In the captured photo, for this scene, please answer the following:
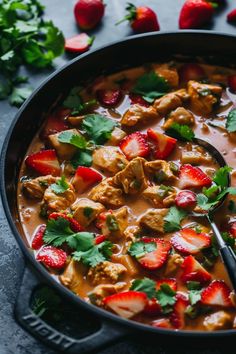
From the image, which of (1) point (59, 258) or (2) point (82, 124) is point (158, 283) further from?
(2) point (82, 124)

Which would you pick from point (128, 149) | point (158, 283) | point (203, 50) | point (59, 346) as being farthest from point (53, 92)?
point (59, 346)

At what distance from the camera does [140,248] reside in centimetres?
311

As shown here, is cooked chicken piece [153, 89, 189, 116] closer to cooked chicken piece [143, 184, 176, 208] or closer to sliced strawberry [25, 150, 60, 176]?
cooked chicken piece [143, 184, 176, 208]

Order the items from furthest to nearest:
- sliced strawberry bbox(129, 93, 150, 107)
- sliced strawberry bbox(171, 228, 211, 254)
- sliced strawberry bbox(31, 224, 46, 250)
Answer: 1. sliced strawberry bbox(129, 93, 150, 107)
2. sliced strawberry bbox(31, 224, 46, 250)
3. sliced strawberry bbox(171, 228, 211, 254)

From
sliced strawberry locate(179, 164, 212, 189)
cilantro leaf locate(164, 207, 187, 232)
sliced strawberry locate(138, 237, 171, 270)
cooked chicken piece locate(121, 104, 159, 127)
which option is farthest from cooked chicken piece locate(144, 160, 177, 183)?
sliced strawberry locate(138, 237, 171, 270)

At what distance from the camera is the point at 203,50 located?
3.87 metres

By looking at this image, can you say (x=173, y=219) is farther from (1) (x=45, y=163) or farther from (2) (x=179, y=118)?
(1) (x=45, y=163)

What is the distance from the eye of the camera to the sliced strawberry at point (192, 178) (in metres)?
3.35

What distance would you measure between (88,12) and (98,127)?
93 centimetres

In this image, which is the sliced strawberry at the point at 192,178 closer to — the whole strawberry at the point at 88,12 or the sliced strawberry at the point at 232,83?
the sliced strawberry at the point at 232,83

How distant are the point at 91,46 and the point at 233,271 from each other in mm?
1875

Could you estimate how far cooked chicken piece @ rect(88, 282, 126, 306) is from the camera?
2.98 meters

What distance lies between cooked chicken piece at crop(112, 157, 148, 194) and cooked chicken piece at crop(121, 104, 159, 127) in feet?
1.10

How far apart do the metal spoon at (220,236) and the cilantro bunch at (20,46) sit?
3.69ft
